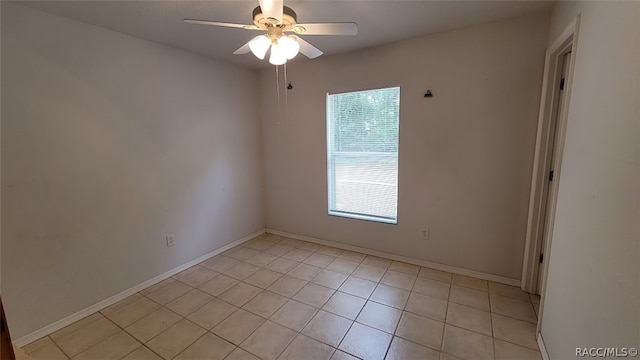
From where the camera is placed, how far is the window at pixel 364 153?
303 centimetres

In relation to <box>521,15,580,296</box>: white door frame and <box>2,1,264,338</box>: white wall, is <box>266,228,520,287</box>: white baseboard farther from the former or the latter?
<box>2,1,264,338</box>: white wall

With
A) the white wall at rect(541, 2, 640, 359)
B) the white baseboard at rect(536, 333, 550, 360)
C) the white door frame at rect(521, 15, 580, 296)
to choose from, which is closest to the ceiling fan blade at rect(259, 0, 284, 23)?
the white wall at rect(541, 2, 640, 359)

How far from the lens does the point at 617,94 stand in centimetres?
112

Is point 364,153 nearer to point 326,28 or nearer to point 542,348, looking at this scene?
point 326,28

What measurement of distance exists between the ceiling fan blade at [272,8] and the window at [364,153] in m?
1.77

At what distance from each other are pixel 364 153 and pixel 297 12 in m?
1.69

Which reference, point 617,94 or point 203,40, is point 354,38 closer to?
point 203,40

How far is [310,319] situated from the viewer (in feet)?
7.04

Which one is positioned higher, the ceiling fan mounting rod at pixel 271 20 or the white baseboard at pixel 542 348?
the ceiling fan mounting rod at pixel 271 20

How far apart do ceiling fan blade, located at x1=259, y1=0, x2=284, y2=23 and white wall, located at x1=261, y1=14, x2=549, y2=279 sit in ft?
5.67

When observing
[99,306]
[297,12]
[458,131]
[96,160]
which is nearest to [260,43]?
[297,12]

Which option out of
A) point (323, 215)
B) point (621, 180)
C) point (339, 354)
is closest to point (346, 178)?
point (323, 215)

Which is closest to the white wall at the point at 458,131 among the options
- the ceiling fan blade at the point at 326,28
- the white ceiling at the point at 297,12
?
the white ceiling at the point at 297,12

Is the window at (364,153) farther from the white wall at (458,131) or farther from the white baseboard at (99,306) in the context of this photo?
the white baseboard at (99,306)
